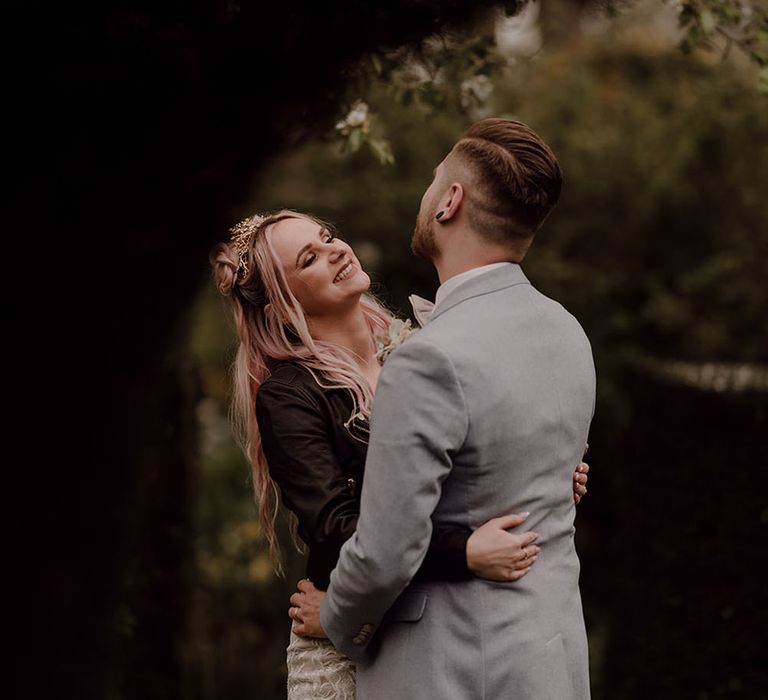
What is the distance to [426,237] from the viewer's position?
8.50 ft

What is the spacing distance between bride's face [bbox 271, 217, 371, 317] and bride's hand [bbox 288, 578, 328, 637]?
740mm

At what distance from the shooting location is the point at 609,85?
10492mm

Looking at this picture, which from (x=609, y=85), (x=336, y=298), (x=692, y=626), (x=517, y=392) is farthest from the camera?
(x=609, y=85)

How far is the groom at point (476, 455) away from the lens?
2.34 meters

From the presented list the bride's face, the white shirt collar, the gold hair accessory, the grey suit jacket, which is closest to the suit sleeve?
the grey suit jacket

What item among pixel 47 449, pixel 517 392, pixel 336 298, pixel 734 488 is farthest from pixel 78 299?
pixel 734 488

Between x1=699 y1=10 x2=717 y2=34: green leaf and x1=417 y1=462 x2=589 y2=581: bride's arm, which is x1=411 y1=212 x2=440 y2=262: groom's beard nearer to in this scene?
x1=417 y1=462 x2=589 y2=581: bride's arm

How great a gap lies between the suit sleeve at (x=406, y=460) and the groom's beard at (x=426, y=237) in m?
0.31

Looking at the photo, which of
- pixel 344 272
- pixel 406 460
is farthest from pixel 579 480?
pixel 344 272

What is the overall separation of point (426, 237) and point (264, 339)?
0.73m

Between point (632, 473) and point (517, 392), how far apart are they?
3.76 meters

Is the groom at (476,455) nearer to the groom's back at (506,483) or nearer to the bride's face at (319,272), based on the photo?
the groom's back at (506,483)

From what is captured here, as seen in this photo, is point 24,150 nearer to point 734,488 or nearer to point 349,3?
point 349,3

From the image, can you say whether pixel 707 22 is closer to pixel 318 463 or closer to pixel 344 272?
pixel 344 272
